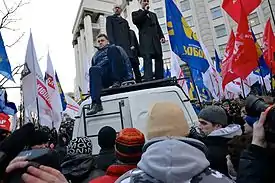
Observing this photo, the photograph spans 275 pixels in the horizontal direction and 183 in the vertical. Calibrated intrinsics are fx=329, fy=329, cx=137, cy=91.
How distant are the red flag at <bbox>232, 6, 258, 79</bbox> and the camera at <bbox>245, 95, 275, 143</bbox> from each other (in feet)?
20.6

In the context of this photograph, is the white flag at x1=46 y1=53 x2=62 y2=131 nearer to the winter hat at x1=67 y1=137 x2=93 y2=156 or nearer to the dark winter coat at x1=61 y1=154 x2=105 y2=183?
the winter hat at x1=67 y1=137 x2=93 y2=156

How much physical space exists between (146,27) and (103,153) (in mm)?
4688

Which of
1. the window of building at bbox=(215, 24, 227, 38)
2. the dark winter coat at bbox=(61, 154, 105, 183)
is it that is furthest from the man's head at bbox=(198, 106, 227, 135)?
the window of building at bbox=(215, 24, 227, 38)

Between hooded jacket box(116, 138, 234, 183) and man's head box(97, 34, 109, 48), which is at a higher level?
man's head box(97, 34, 109, 48)

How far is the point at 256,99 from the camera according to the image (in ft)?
6.64

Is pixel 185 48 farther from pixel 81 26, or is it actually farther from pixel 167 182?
pixel 81 26

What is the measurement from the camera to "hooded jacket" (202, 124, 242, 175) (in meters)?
2.93

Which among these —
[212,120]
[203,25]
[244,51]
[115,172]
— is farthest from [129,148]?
[203,25]

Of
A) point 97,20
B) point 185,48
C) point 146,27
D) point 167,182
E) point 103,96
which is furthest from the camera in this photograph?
point 97,20

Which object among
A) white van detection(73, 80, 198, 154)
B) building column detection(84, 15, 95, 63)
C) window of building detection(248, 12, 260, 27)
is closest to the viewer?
white van detection(73, 80, 198, 154)

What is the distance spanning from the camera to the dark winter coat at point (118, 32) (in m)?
7.50

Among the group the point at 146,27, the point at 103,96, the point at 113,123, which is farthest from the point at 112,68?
the point at 146,27

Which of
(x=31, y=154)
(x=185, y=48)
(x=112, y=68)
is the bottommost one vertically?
(x=31, y=154)

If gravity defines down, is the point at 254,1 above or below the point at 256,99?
above
